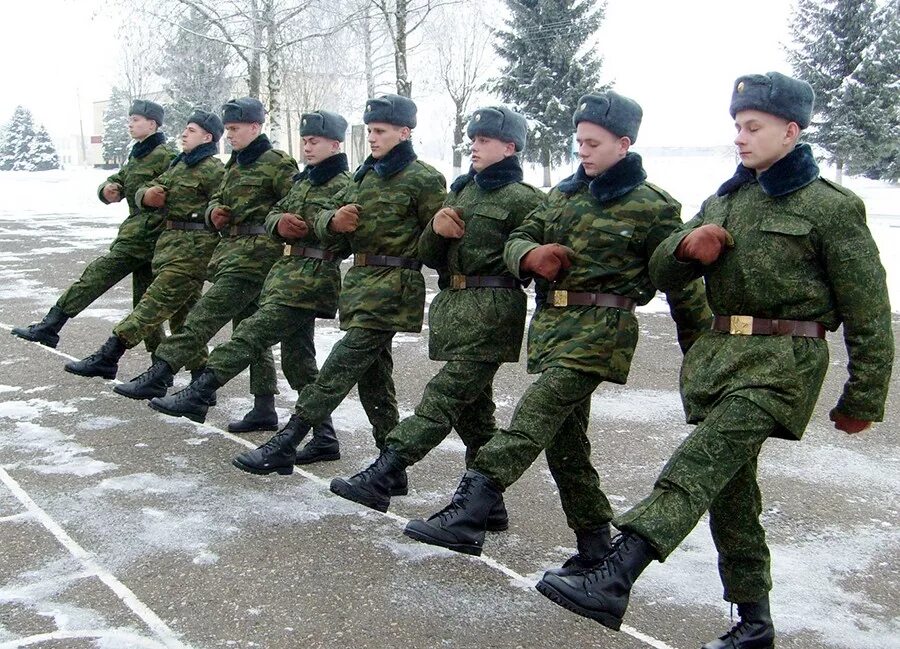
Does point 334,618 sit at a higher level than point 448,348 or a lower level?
lower

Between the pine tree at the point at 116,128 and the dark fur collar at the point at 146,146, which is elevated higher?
the pine tree at the point at 116,128

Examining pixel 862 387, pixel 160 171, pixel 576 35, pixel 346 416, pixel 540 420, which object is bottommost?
pixel 346 416

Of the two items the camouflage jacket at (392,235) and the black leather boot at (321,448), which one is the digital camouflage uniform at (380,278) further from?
the black leather boot at (321,448)

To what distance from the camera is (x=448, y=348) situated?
435 centimetres

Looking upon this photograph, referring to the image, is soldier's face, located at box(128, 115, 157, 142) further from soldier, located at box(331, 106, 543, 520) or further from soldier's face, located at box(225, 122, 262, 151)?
soldier, located at box(331, 106, 543, 520)

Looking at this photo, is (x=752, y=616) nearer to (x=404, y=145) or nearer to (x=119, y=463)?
(x=404, y=145)

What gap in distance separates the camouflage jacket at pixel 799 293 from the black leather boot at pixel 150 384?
12.3 feet

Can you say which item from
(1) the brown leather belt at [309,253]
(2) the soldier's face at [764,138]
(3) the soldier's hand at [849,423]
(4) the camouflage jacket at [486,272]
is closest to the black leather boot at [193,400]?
(1) the brown leather belt at [309,253]

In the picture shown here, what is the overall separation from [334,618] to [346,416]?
3085 mm

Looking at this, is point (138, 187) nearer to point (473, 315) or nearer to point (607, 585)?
point (473, 315)

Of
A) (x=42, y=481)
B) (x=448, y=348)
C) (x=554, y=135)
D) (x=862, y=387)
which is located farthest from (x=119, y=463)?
(x=554, y=135)

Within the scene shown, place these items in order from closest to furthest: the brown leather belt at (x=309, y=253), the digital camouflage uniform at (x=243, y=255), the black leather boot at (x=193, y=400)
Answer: the black leather boot at (x=193, y=400) → the brown leather belt at (x=309, y=253) → the digital camouflage uniform at (x=243, y=255)

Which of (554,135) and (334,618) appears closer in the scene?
(334,618)

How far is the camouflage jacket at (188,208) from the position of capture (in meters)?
6.75
